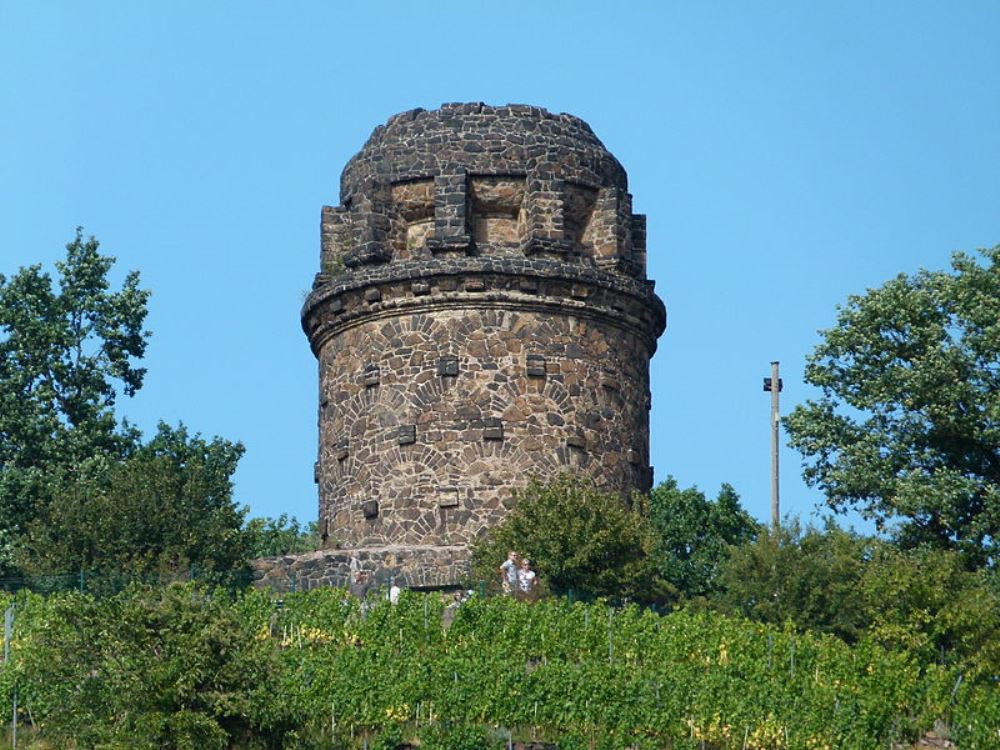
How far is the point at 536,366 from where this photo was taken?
163 ft

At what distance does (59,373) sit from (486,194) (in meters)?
11.9

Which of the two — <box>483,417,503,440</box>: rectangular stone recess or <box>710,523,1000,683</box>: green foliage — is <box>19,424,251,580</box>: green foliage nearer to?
<box>483,417,503,440</box>: rectangular stone recess

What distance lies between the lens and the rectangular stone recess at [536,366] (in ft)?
163

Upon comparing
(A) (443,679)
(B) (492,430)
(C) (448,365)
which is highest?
(C) (448,365)

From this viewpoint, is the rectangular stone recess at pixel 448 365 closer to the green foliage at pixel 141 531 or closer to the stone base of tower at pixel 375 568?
the stone base of tower at pixel 375 568

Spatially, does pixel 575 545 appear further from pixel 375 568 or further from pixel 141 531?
pixel 141 531

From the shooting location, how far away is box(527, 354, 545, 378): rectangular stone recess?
49.8m

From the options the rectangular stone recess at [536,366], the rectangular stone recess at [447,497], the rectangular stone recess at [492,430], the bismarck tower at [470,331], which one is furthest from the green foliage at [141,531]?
the rectangular stone recess at [536,366]

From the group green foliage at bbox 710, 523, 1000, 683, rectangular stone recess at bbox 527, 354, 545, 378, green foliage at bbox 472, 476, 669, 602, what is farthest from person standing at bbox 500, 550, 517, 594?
rectangular stone recess at bbox 527, 354, 545, 378

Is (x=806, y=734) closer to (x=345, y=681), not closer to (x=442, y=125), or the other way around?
(x=345, y=681)

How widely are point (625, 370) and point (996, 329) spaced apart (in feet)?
25.4

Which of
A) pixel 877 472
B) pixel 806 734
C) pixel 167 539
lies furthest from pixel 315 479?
pixel 806 734

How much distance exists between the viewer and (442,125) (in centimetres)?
5144

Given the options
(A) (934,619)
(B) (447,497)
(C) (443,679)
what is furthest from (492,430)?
(C) (443,679)
